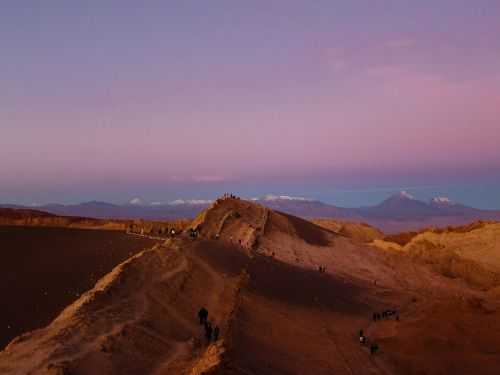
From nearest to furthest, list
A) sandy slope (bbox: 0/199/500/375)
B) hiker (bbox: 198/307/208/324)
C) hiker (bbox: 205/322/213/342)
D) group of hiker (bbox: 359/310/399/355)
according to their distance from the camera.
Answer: sandy slope (bbox: 0/199/500/375)
hiker (bbox: 205/322/213/342)
hiker (bbox: 198/307/208/324)
group of hiker (bbox: 359/310/399/355)

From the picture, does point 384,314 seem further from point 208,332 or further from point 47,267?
point 47,267

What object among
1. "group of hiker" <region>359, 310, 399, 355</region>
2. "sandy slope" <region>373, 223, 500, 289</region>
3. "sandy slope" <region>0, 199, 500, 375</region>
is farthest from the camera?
"sandy slope" <region>373, 223, 500, 289</region>

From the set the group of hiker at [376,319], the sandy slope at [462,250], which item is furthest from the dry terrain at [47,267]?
the sandy slope at [462,250]

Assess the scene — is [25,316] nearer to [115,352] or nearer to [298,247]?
[115,352]

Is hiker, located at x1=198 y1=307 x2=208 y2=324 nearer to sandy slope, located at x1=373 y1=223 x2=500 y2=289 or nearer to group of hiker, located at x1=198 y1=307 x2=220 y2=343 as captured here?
group of hiker, located at x1=198 y1=307 x2=220 y2=343

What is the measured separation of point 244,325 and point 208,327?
2.25 m

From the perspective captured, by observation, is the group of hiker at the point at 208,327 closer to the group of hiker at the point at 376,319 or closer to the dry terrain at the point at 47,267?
the dry terrain at the point at 47,267

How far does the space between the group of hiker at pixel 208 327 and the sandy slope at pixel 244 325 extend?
0.31 m

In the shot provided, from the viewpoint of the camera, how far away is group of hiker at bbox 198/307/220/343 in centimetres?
1375

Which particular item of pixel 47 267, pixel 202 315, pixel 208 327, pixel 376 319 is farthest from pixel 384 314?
pixel 47 267

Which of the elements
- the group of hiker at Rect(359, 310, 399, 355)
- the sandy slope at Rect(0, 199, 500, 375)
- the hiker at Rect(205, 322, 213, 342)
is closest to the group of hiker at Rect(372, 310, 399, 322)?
the group of hiker at Rect(359, 310, 399, 355)

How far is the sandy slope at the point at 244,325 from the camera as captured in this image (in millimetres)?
10742

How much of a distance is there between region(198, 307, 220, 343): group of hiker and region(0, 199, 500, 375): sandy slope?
312mm

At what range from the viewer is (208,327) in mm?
14180
